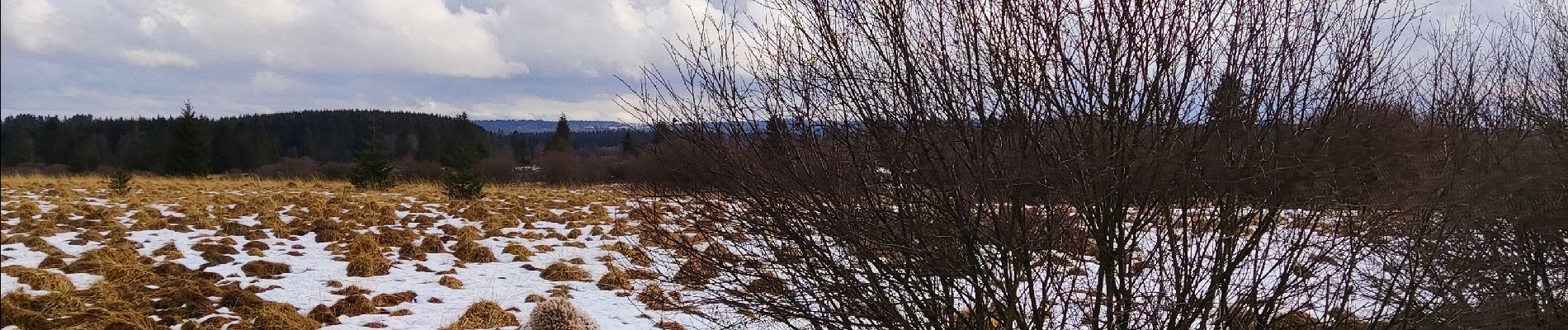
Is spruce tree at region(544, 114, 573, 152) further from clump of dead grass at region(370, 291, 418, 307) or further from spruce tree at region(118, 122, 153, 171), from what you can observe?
clump of dead grass at region(370, 291, 418, 307)

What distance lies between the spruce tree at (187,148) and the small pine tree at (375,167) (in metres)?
9.37

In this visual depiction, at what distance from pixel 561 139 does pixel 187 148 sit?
12.8 meters

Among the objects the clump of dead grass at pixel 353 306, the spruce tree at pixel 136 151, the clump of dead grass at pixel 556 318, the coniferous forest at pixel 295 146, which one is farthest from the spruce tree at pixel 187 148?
the clump of dead grass at pixel 556 318

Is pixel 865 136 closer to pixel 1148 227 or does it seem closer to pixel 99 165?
pixel 1148 227

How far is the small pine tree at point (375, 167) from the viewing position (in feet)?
52.3

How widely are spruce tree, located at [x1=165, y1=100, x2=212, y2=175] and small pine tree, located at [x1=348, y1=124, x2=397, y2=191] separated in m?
9.37

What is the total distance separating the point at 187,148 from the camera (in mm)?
22672

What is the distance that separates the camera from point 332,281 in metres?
6.44

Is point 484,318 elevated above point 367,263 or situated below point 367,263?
below

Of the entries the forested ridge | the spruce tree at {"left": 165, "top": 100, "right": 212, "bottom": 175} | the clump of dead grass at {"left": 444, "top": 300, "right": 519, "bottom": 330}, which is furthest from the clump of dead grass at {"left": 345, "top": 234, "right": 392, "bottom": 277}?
the spruce tree at {"left": 165, "top": 100, "right": 212, "bottom": 175}

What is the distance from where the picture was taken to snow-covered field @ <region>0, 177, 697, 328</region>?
215 inches

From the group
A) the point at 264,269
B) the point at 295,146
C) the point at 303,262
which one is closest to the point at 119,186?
the point at 303,262

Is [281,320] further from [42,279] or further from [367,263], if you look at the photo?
[42,279]

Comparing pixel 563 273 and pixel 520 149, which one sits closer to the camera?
pixel 563 273
